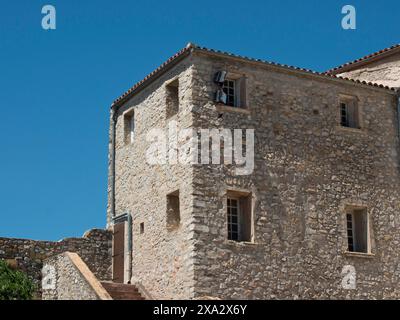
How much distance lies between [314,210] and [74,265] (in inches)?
256

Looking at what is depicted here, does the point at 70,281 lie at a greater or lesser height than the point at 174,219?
lesser

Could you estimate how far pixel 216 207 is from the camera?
19.8m

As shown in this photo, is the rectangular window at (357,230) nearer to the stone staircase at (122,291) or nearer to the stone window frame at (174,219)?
the stone window frame at (174,219)

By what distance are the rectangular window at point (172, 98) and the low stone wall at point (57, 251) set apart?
15.5 feet

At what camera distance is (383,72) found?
2478 cm

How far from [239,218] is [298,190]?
1863 millimetres

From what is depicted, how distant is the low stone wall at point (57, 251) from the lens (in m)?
22.3

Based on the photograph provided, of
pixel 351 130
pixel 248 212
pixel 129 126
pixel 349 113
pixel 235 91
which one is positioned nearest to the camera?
pixel 248 212

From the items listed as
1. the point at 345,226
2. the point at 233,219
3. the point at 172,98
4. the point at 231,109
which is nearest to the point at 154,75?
the point at 172,98

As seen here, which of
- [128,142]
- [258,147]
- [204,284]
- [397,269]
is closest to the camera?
[204,284]

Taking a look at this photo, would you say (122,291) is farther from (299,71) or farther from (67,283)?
(299,71)

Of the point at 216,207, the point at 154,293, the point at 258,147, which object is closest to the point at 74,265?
the point at 154,293

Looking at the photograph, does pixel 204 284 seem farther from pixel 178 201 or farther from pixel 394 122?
pixel 394 122

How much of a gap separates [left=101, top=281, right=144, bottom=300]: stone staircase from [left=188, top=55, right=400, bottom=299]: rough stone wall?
9.89 feet
